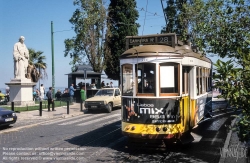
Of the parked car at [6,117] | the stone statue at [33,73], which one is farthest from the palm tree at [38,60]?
the parked car at [6,117]

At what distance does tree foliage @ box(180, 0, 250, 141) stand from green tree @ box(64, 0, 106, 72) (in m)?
20.7

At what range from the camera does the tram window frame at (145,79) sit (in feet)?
26.4

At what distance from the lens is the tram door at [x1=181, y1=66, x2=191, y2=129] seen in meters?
8.20

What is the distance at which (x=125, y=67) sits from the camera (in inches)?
340

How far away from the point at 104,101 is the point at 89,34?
13.0 meters

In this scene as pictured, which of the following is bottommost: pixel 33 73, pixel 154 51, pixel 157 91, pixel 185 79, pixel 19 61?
pixel 157 91

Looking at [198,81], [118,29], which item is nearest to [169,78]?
[198,81]

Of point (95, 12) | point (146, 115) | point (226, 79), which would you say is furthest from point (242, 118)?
point (95, 12)

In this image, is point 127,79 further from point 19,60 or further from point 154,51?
point 19,60

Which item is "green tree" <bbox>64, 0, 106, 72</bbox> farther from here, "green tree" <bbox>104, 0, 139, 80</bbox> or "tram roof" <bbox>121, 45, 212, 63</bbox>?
"tram roof" <bbox>121, 45, 212, 63</bbox>

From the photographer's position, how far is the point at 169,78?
8070 millimetres

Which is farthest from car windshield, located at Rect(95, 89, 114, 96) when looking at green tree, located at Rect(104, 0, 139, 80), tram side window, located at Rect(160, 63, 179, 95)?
green tree, located at Rect(104, 0, 139, 80)

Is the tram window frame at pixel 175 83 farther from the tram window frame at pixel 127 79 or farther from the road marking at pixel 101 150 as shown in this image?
the road marking at pixel 101 150

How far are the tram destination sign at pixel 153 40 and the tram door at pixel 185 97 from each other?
0.95 metres
